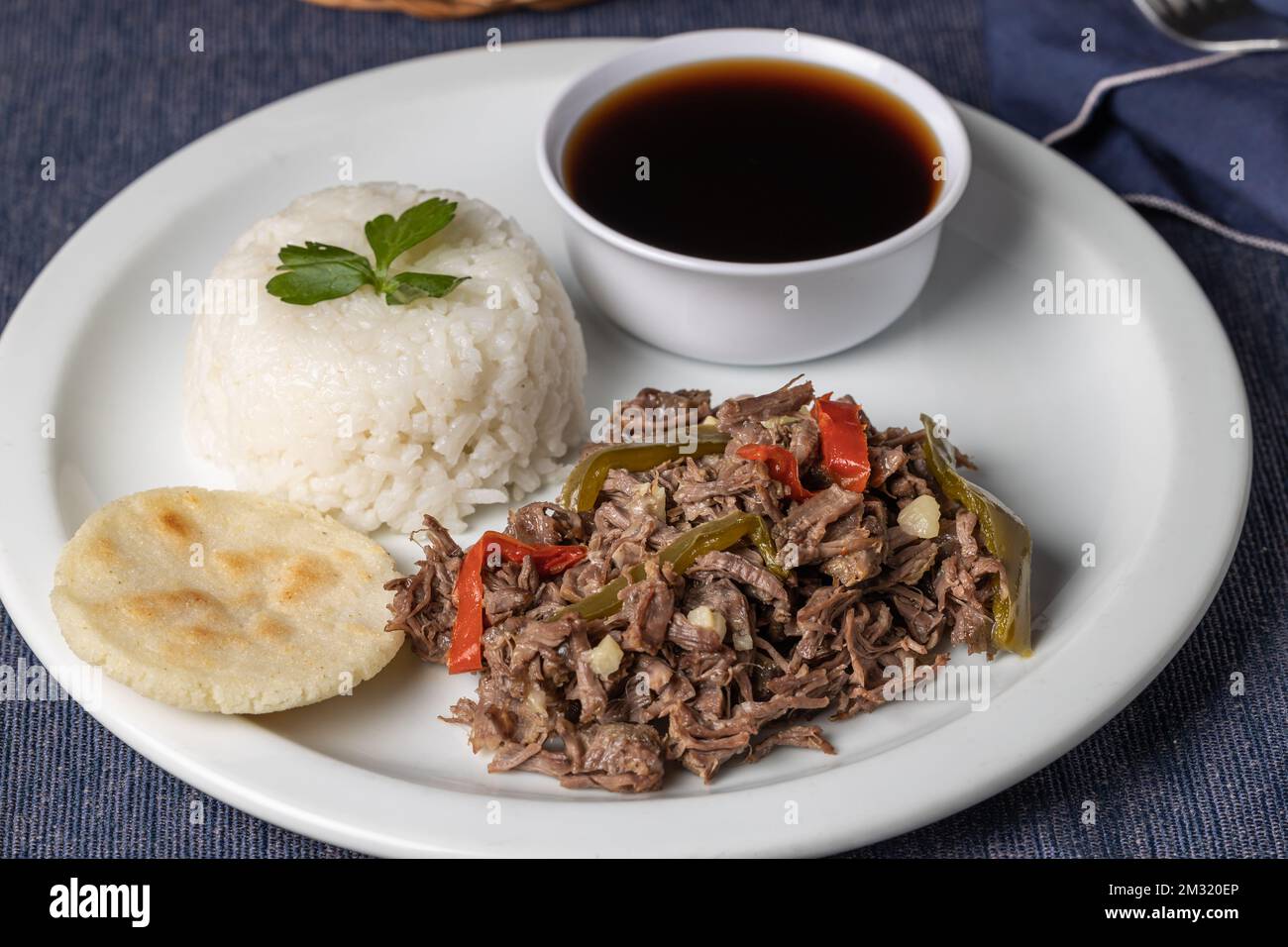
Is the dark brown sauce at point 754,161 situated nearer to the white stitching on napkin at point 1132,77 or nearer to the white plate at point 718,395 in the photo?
the white plate at point 718,395

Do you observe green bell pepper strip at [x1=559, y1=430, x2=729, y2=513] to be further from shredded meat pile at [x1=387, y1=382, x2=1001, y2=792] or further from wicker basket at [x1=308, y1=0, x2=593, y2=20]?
wicker basket at [x1=308, y1=0, x2=593, y2=20]

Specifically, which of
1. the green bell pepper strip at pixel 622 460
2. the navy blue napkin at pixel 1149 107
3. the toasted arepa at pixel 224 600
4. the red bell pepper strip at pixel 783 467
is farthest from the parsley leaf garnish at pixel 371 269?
the navy blue napkin at pixel 1149 107

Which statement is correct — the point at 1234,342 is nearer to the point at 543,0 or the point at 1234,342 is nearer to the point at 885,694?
the point at 885,694

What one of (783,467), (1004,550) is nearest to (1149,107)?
(1004,550)

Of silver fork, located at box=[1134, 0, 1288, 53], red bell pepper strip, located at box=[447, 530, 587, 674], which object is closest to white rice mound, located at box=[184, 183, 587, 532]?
red bell pepper strip, located at box=[447, 530, 587, 674]

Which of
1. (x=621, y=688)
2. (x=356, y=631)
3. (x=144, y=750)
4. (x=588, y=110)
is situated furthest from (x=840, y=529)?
(x=588, y=110)

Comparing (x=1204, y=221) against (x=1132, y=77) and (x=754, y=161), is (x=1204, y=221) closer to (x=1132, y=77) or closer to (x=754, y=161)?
(x=1132, y=77)

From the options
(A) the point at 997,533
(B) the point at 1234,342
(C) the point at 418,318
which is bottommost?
(B) the point at 1234,342
